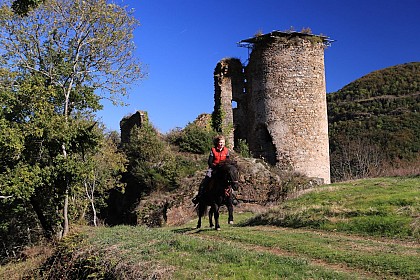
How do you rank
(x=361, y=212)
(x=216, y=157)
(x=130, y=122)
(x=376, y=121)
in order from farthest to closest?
(x=376, y=121) → (x=130, y=122) → (x=361, y=212) → (x=216, y=157)

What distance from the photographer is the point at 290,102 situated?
2956cm

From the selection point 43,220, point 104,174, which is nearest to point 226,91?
point 104,174

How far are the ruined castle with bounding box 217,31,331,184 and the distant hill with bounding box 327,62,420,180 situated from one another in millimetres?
13028

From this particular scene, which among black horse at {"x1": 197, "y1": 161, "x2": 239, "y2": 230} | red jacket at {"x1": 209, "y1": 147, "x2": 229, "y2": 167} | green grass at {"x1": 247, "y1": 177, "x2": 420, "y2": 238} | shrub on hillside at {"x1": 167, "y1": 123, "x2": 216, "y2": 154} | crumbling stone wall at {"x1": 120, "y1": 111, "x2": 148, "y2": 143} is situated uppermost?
crumbling stone wall at {"x1": 120, "y1": 111, "x2": 148, "y2": 143}

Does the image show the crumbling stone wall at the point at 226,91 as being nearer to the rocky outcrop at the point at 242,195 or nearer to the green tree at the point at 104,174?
the rocky outcrop at the point at 242,195

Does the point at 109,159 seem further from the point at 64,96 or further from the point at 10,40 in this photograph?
the point at 10,40

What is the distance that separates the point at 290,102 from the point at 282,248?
20.0 metres

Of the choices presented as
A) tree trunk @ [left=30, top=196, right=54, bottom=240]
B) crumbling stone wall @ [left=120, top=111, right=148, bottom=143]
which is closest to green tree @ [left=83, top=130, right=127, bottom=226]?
crumbling stone wall @ [left=120, top=111, right=148, bottom=143]

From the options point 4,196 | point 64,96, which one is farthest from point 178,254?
point 64,96

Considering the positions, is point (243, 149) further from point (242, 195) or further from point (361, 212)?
point (361, 212)

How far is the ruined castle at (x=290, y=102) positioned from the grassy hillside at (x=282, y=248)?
1211 centimetres

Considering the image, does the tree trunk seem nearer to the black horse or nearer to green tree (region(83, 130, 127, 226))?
green tree (region(83, 130, 127, 226))

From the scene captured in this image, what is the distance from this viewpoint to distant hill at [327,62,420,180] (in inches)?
1882

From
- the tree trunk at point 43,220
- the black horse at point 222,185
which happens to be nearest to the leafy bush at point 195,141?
the tree trunk at point 43,220
